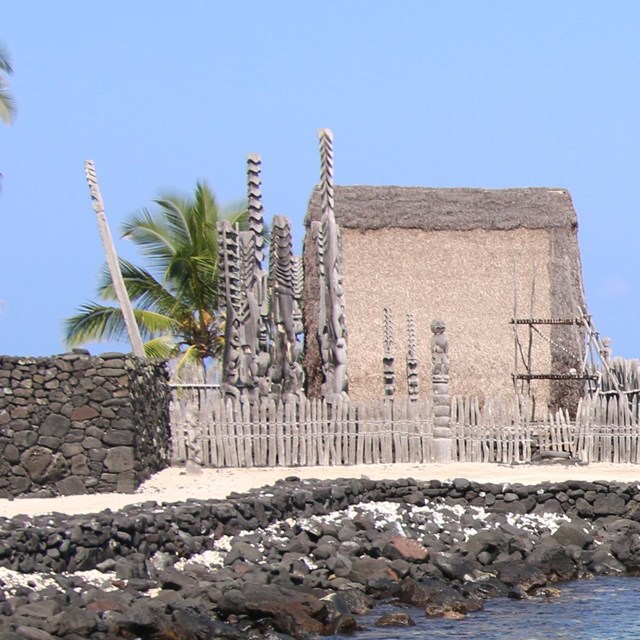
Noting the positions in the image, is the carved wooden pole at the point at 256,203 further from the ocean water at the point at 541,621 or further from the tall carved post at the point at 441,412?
the ocean water at the point at 541,621

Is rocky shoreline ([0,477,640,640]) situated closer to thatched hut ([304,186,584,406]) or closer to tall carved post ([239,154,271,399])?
tall carved post ([239,154,271,399])

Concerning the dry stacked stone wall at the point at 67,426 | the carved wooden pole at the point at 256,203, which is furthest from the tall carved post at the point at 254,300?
the dry stacked stone wall at the point at 67,426

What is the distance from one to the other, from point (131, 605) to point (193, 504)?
346cm

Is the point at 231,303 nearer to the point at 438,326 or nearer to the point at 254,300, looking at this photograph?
the point at 254,300

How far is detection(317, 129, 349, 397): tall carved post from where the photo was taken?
22359mm

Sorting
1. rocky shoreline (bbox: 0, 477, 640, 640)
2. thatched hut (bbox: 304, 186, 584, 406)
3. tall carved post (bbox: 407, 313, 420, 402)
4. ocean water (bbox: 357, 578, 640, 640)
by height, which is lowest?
ocean water (bbox: 357, 578, 640, 640)

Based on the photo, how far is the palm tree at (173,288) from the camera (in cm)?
3216

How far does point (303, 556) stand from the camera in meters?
15.2

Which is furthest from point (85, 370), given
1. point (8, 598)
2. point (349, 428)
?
point (8, 598)

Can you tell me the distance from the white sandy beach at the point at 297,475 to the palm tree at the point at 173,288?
37.9 ft

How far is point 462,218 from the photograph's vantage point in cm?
3086

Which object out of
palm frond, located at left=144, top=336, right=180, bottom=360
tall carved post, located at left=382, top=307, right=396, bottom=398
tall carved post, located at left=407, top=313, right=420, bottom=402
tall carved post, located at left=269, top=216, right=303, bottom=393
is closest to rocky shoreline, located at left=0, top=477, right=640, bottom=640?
tall carved post, located at left=269, top=216, right=303, bottom=393

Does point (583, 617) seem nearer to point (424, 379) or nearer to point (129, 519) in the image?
point (129, 519)

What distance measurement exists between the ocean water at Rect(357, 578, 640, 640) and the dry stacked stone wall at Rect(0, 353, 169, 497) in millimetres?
5451
